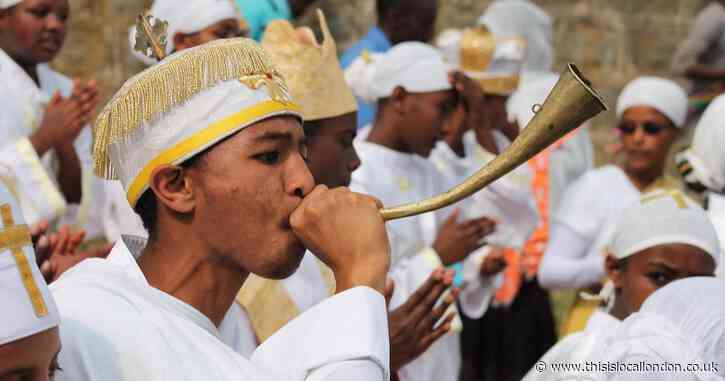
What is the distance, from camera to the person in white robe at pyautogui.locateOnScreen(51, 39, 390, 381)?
269 centimetres

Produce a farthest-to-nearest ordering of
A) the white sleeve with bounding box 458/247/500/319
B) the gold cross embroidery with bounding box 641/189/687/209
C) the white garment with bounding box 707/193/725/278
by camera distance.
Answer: the white sleeve with bounding box 458/247/500/319 → the white garment with bounding box 707/193/725/278 → the gold cross embroidery with bounding box 641/189/687/209

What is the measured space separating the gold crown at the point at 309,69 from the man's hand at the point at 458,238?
146 centimetres

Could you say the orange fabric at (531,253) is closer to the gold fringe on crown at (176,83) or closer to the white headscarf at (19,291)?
the gold fringe on crown at (176,83)

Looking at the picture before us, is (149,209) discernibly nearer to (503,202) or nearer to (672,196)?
(672,196)

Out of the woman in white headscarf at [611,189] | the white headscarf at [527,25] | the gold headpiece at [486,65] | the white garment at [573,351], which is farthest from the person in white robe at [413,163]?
the white headscarf at [527,25]

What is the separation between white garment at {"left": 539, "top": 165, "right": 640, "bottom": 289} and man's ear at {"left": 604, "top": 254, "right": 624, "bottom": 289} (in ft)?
6.24

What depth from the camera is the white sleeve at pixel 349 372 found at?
2.63 metres

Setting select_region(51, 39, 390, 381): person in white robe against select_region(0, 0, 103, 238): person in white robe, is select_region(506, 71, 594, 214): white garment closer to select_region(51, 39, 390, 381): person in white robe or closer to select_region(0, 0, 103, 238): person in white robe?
select_region(0, 0, 103, 238): person in white robe

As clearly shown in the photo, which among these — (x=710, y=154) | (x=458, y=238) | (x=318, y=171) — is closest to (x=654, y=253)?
(x=318, y=171)

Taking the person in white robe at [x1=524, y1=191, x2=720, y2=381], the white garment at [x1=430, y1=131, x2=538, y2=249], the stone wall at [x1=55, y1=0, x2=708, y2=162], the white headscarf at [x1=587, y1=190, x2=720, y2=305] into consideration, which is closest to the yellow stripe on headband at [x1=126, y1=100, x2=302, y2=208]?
the person in white robe at [x1=524, y1=191, x2=720, y2=381]

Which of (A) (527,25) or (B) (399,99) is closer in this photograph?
(B) (399,99)

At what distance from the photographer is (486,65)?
8172 mm

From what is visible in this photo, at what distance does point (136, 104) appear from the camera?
294cm

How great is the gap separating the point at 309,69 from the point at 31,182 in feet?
4.48
